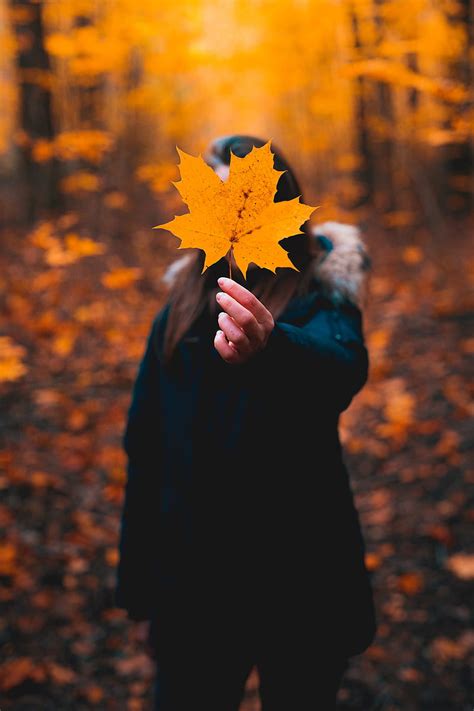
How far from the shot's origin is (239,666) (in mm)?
1533

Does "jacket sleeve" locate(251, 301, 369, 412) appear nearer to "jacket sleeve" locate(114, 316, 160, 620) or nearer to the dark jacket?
the dark jacket

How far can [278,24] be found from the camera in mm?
10203

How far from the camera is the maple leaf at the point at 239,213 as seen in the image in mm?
882

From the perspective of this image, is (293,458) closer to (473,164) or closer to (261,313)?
(261,313)

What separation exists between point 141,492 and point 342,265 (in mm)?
944

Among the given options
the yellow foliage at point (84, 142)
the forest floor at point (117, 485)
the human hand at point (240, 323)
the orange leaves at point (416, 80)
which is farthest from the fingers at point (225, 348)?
the yellow foliage at point (84, 142)

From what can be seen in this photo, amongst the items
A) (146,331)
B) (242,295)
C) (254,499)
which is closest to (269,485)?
(254,499)

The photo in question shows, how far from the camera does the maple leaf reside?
0.88 meters

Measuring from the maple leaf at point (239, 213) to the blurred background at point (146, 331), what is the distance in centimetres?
243

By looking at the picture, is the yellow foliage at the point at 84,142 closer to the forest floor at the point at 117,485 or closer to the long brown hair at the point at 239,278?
the forest floor at the point at 117,485

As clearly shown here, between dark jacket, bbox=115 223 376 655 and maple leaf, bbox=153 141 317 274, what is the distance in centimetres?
44

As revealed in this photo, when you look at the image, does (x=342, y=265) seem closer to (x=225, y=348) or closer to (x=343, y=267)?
(x=343, y=267)

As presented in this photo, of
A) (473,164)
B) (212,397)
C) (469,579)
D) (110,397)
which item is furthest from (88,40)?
(473,164)

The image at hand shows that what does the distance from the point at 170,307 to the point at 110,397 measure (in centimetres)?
340
